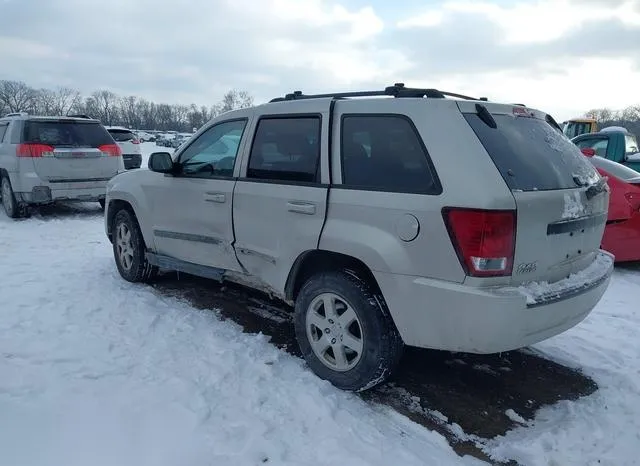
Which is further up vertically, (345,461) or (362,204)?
(362,204)

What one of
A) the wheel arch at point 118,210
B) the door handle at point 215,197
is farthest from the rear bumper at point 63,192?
the door handle at point 215,197

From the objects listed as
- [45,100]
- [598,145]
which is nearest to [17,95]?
[45,100]

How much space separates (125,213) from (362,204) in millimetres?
3300

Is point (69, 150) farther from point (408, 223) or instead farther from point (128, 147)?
point (408, 223)

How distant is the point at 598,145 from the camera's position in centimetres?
1125

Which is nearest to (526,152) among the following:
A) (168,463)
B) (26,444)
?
(168,463)

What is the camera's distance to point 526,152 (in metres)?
2.99

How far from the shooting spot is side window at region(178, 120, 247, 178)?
162 inches

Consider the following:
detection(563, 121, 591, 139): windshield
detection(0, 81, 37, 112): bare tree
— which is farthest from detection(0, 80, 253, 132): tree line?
detection(563, 121, 591, 139): windshield

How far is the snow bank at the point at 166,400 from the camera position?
258 centimetres

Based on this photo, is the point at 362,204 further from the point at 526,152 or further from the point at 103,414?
the point at 103,414

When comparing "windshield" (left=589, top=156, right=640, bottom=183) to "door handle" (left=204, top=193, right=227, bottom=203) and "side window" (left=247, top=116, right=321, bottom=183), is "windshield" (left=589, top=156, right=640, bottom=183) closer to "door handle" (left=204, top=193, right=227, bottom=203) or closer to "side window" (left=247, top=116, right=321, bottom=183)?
"side window" (left=247, top=116, right=321, bottom=183)

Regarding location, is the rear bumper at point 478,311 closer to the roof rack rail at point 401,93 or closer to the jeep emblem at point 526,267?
the jeep emblem at point 526,267

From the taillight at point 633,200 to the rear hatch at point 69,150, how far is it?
27.2ft
